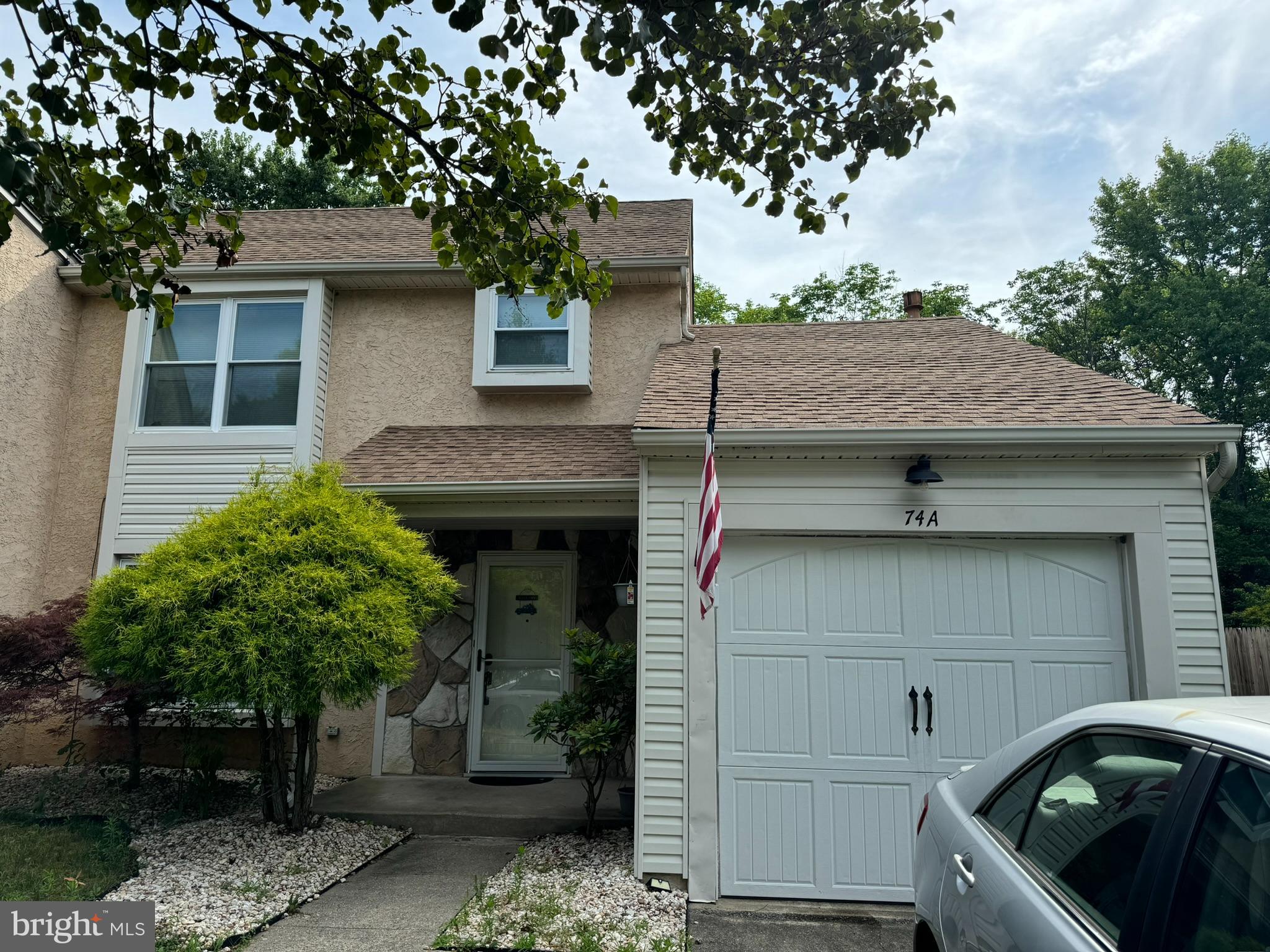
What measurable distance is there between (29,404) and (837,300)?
23530 millimetres

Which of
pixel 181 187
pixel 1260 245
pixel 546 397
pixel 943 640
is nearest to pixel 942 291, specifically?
pixel 1260 245

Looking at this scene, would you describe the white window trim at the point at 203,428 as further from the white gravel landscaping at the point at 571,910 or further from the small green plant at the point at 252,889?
the white gravel landscaping at the point at 571,910

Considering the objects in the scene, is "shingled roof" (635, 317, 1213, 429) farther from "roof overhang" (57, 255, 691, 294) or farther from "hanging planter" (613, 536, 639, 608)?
"hanging planter" (613, 536, 639, 608)

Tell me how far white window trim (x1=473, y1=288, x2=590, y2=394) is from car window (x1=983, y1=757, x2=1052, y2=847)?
21.8ft

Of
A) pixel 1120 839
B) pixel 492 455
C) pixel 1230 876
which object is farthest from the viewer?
pixel 492 455

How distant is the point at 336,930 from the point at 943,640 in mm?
4248

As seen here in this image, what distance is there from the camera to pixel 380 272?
893cm

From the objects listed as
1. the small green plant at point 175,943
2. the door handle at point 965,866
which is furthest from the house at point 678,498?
the door handle at point 965,866

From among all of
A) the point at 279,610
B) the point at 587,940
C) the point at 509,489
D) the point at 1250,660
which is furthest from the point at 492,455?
the point at 1250,660

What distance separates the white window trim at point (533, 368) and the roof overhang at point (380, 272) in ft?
1.68

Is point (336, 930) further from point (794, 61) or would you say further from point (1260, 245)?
point (1260, 245)

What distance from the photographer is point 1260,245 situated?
21734 millimetres

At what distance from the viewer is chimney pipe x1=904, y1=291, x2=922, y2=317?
35.0 feet

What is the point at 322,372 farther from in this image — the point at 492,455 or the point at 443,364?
the point at 492,455
